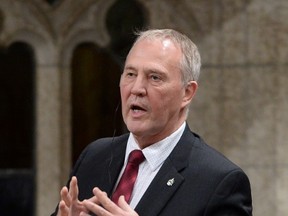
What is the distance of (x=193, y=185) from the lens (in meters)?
4.07

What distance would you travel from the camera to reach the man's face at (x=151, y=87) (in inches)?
161

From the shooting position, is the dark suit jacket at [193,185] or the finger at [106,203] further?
the dark suit jacket at [193,185]

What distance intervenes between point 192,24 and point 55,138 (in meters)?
1.22

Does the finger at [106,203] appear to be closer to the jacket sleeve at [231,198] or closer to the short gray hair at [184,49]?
the jacket sleeve at [231,198]

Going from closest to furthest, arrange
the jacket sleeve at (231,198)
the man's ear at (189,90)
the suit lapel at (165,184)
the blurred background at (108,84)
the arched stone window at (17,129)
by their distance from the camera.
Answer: the jacket sleeve at (231,198), the suit lapel at (165,184), the man's ear at (189,90), the blurred background at (108,84), the arched stone window at (17,129)

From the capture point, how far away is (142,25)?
783 centimetres

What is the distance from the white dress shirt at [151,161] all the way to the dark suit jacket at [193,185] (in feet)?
0.08

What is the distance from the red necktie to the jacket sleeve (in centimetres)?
34

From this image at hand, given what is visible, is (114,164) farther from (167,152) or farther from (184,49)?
(184,49)

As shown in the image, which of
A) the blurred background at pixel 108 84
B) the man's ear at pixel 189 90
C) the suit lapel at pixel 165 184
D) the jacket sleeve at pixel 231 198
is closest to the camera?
the jacket sleeve at pixel 231 198

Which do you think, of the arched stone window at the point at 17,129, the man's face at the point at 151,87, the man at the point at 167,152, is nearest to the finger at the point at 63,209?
the man at the point at 167,152

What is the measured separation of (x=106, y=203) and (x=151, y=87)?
0.47 m

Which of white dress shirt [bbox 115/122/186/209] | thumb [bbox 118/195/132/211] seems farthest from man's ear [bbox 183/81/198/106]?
thumb [bbox 118/195/132/211]

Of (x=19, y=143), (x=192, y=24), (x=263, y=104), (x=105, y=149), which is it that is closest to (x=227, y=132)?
(x=263, y=104)
